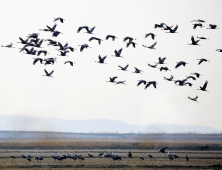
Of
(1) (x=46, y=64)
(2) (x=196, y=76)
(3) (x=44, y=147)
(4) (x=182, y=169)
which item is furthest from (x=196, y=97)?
(3) (x=44, y=147)

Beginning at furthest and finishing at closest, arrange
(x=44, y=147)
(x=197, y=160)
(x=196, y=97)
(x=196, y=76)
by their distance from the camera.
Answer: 1. (x=44, y=147)
2. (x=197, y=160)
3. (x=196, y=97)
4. (x=196, y=76)

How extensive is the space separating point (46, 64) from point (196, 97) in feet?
41.5

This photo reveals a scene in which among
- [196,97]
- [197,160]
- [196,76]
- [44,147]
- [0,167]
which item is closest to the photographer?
[196,76]

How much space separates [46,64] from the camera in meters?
38.8

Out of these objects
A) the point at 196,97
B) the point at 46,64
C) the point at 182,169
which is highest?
the point at 46,64

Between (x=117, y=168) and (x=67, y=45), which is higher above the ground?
(x=67, y=45)

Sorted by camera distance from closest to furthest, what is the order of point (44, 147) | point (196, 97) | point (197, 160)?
1. point (196, 97)
2. point (197, 160)
3. point (44, 147)

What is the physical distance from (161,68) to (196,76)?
2.97m

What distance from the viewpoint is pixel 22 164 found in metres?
46.8

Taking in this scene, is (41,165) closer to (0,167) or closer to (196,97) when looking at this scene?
(0,167)

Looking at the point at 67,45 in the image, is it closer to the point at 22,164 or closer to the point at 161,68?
the point at 161,68

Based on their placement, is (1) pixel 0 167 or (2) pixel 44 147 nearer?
(1) pixel 0 167

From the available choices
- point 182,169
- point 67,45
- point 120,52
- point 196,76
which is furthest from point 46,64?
point 182,169

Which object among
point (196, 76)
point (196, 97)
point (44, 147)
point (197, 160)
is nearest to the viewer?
point (196, 76)
